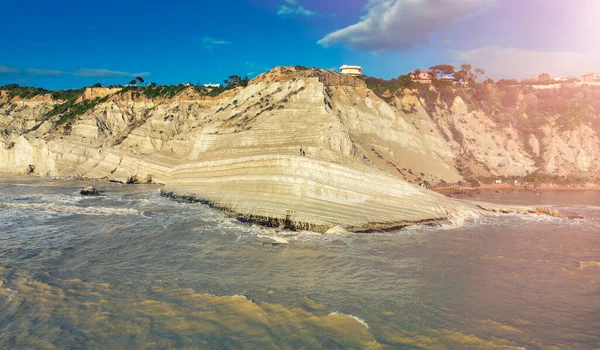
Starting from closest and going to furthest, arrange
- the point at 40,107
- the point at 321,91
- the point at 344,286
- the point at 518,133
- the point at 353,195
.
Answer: the point at 344,286
the point at 353,195
the point at 321,91
the point at 518,133
the point at 40,107

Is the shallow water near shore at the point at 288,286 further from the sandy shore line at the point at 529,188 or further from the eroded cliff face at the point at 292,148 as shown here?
the sandy shore line at the point at 529,188

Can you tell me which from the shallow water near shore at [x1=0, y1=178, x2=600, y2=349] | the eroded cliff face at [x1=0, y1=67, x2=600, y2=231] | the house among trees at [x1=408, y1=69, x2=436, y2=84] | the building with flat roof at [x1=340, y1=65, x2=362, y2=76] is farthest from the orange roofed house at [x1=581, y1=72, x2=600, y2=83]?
the shallow water near shore at [x1=0, y1=178, x2=600, y2=349]

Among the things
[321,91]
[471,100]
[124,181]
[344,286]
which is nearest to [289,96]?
[321,91]

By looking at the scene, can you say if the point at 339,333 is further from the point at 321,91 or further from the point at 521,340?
the point at 321,91

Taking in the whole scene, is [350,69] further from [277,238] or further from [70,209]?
Answer: [277,238]

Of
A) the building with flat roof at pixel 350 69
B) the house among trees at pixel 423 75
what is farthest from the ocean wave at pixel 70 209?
the building with flat roof at pixel 350 69

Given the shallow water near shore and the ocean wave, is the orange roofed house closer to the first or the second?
the shallow water near shore
